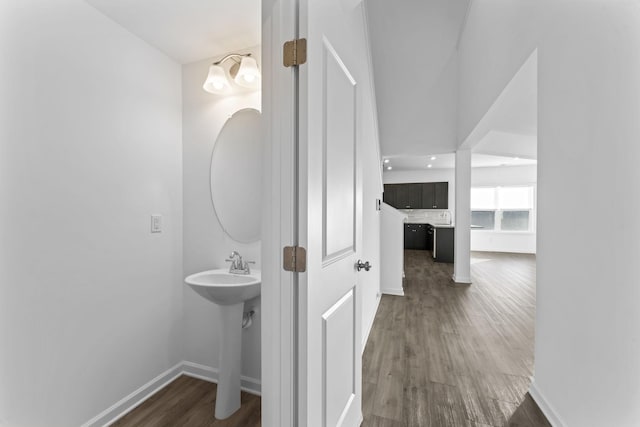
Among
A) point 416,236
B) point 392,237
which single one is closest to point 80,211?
point 392,237

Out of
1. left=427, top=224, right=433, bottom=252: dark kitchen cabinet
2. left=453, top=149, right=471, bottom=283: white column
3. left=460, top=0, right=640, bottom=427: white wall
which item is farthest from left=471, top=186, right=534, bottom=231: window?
left=460, top=0, right=640, bottom=427: white wall

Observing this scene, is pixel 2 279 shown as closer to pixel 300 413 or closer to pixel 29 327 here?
pixel 29 327

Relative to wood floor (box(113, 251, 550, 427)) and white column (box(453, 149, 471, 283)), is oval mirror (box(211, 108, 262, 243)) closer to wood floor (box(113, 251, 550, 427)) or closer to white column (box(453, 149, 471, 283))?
wood floor (box(113, 251, 550, 427))

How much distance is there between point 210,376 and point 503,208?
8.84 metres

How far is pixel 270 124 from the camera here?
1.00 m

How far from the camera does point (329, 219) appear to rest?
112 cm

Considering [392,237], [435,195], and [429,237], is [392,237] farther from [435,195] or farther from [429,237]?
[435,195]

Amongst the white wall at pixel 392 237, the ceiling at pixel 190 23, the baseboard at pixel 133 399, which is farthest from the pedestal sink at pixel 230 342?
the white wall at pixel 392 237

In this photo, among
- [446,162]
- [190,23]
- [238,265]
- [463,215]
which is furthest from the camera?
[446,162]

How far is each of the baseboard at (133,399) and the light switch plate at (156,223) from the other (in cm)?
100

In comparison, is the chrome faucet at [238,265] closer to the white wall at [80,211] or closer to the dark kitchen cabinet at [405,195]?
the white wall at [80,211]

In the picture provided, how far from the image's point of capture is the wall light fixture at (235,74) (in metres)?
1.79

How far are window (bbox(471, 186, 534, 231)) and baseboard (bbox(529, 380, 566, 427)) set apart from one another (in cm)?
753

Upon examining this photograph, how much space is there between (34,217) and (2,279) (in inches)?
11.5
